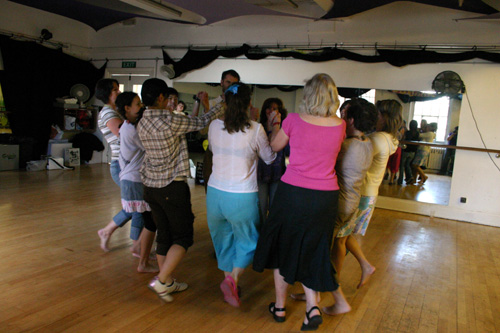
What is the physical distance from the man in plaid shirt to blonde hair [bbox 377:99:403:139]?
1.27 metres

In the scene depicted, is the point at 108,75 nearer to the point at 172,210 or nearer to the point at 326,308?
the point at 172,210

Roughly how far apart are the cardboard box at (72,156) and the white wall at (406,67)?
2.93 m

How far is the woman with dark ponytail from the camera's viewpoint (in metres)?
2.44

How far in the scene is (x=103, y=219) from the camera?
4.62m

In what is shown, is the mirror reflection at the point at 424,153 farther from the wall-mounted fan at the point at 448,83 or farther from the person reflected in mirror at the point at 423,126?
the wall-mounted fan at the point at 448,83

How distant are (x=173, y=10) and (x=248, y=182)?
217 inches

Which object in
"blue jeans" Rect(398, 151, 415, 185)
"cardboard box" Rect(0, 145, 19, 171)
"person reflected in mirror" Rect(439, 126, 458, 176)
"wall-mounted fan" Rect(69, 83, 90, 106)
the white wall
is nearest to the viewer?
the white wall

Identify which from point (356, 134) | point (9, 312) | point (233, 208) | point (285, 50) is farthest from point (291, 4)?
point (9, 312)

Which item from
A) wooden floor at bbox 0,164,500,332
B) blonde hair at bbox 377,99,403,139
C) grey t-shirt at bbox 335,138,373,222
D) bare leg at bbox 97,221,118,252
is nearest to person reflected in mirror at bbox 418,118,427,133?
wooden floor at bbox 0,164,500,332

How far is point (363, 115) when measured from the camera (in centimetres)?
241

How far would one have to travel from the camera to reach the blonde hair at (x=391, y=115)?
114 inches

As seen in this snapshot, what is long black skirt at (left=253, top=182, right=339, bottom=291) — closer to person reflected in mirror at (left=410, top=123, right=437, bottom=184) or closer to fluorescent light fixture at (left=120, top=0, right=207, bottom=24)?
person reflected in mirror at (left=410, top=123, right=437, bottom=184)

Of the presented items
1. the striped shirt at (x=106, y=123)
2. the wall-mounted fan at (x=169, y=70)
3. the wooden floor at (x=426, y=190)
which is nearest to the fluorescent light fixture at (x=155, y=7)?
the wall-mounted fan at (x=169, y=70)

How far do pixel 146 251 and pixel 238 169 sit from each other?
1.24m
